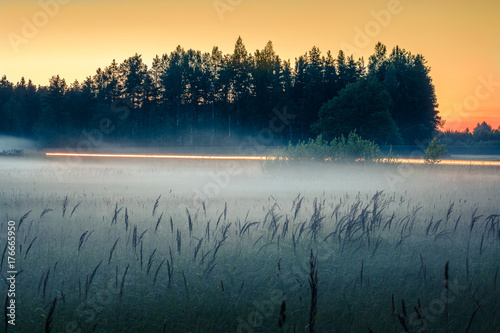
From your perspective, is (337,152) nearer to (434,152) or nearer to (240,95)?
(434,152)

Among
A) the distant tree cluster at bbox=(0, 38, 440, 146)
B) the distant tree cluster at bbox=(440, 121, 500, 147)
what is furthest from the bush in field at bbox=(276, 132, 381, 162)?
the distant tree cluster at bbox=(440, 121, 500, 147)

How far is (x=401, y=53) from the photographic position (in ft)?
286

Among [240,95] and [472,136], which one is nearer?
[240,95]

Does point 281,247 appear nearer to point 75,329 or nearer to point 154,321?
point 154,321

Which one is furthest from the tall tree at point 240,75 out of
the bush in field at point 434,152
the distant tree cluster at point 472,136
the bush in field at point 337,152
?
the bush in field at point 337,152

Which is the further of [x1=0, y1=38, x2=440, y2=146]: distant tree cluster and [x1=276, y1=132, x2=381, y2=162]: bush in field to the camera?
[x1=0, y1=38, x2=440, y2=146]: distant tree cluster

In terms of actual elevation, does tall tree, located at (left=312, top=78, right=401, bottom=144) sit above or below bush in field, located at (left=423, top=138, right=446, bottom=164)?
above

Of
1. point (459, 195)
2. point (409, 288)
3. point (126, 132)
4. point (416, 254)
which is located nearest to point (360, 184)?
point (459, 195)

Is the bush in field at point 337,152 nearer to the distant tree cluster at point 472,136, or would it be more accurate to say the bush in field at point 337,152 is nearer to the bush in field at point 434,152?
the bush in field at point 434,152

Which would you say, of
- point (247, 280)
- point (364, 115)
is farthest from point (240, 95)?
point (247, 280)

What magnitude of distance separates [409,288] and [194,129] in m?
78.8

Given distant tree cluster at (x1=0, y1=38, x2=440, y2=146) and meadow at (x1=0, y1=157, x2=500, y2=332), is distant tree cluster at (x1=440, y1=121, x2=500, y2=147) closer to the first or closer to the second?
distant tree cluster at (x1=0, y1=38, x2=440, y2=146)

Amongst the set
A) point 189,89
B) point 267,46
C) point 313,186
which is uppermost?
point 267,46

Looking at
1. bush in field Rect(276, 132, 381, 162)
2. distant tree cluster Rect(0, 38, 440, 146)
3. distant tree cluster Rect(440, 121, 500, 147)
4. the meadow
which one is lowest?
the meadow
